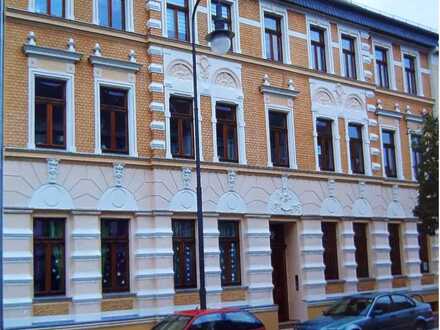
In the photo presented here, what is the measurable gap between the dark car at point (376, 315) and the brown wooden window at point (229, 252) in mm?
3835

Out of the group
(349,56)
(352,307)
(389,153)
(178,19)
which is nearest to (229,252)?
(352,307)

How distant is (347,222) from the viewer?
2556cm

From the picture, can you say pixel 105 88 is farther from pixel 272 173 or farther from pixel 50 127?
pixel 272 173

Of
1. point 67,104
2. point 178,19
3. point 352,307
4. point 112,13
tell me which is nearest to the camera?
point 352,307

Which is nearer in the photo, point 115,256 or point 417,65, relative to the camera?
point 115,256

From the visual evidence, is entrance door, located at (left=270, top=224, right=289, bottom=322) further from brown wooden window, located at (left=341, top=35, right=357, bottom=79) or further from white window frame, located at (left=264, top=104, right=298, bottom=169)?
brown wooden window, located at (left=341, top=35, right=357, bottom=79)

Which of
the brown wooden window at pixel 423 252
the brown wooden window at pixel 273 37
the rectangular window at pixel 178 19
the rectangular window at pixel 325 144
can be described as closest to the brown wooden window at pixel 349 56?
the rectangular window at pixel 325 144

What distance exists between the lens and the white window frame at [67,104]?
1838 cm

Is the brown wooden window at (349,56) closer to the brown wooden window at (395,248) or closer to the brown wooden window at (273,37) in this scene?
the brown wooden window at (273,37)

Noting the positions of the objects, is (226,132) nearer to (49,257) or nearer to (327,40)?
(327,40)

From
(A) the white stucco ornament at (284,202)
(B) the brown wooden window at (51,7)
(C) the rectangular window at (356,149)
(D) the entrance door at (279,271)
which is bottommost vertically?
(D) the entrance door at (279,271)

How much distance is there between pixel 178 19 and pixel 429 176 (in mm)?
10234

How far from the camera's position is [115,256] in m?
19.5

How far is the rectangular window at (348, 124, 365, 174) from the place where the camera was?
87.3 feet
